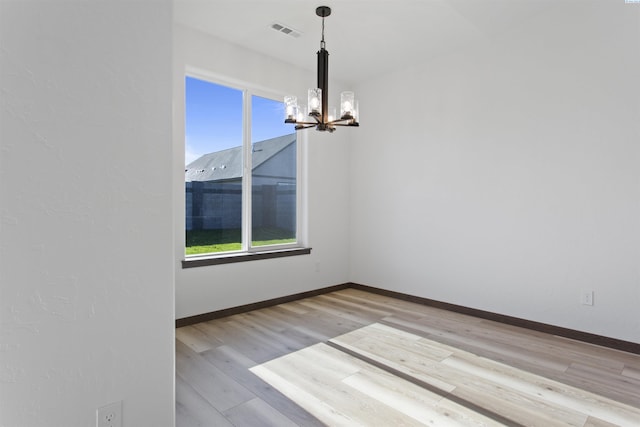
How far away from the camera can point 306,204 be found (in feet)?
14.8

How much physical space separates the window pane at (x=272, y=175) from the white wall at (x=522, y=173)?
1105 millimetres

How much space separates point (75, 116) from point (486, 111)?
3572 millimetres

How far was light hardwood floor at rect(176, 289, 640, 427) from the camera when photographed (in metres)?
1.96

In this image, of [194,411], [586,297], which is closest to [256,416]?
[194,411]

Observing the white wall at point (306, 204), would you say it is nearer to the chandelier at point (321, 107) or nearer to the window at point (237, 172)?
the window at point (237, 172)

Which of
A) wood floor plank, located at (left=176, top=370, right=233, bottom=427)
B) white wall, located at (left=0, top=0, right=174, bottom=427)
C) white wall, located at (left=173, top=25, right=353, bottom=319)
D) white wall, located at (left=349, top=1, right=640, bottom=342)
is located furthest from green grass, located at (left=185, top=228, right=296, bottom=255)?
white wall, located at (left=0, top=0, right=174, bottom=427)

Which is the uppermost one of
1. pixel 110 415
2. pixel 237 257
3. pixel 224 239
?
pixel 224 239

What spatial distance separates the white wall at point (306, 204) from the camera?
135 inches

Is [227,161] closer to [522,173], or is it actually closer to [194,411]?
[194,411]

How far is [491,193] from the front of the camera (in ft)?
11.9

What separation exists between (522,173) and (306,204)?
2.36 meters

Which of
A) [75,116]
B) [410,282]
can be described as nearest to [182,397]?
[75,116]

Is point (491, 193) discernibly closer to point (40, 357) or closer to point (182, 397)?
point (182, 397)

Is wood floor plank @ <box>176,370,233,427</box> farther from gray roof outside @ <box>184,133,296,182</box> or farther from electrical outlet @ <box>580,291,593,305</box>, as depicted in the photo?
electrical outlet @ <box>580,291,593,305</box>
